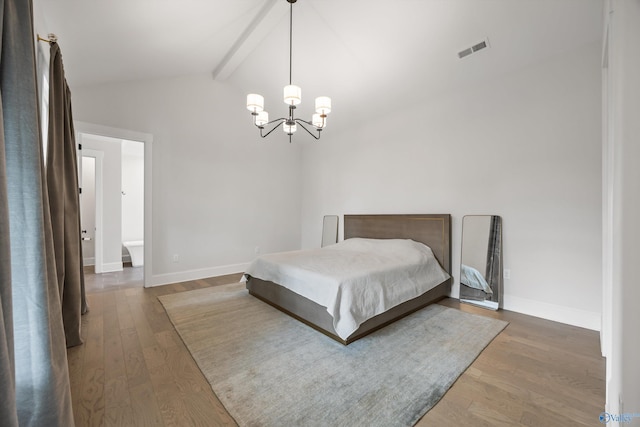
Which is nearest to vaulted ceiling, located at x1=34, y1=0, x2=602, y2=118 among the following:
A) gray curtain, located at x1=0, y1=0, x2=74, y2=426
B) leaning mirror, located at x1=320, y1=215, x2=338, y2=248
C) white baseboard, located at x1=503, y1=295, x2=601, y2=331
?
gray curtain, located at x1=0, y1=0, x2=74, y2=426

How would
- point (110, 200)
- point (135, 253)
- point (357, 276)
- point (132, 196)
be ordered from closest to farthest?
point (357, 276) < point (110, 200) < point (135, 253) < point (132, 196)

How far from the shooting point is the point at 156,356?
2.02 m

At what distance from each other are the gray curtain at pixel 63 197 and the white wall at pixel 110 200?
3056mm

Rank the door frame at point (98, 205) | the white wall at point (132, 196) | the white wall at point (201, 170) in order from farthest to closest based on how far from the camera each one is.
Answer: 1. the white wall at point (132, 196)
2. the door frame at point (98, 205)
3. the white wall at point (201, 170)

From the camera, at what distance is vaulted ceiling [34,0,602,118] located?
7.88 ft

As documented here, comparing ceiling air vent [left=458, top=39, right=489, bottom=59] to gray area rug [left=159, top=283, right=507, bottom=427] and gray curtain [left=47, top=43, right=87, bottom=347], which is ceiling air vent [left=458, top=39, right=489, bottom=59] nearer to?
gray area rug [left=159, top=283, right=507, bottom=427]

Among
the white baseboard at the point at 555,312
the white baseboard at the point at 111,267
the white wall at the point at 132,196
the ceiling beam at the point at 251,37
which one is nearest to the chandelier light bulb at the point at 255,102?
the ceiling beam at the point at 251,37

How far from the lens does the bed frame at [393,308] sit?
2400 mm

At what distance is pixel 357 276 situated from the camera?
235cm

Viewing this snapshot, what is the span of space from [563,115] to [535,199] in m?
0.89

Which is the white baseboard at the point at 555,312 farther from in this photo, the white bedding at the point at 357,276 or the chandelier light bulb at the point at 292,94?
the chandelier light bulb at the point at 292,94

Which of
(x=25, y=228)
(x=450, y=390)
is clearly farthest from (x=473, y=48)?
(x=25, y=228)

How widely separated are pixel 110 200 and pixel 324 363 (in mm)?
5348

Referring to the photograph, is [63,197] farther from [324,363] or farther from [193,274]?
[193,274]
